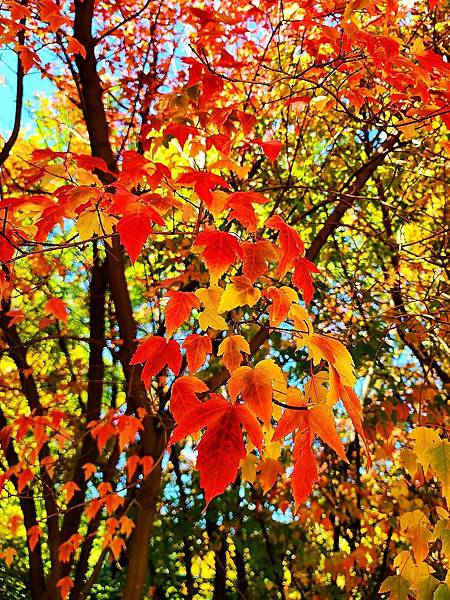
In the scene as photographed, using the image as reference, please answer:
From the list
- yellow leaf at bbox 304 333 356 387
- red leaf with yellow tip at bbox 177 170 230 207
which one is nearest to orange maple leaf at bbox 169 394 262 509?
yellow leaf at bbox 304 333 356 387

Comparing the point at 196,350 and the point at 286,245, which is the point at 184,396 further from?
the point at 286,245

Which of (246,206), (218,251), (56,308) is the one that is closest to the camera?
(218,251)

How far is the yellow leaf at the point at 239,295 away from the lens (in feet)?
5.53

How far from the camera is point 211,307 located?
70.3 inches

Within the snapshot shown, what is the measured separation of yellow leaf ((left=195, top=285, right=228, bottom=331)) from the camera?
1.77 m

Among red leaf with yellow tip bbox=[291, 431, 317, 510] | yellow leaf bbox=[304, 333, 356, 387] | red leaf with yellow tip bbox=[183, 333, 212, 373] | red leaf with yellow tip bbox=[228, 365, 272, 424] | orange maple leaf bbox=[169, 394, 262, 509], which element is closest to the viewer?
orange maple leaf bbox=[169, 394, 262, 509]

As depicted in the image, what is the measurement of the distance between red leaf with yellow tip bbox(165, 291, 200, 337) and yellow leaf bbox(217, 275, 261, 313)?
0.40 feet

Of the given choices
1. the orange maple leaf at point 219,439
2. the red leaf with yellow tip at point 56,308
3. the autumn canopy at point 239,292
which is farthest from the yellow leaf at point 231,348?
the red leaf with yellow tip at point 56,308

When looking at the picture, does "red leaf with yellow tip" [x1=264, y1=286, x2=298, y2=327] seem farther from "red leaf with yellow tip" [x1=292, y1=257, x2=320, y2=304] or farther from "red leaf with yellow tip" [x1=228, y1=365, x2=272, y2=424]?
"red leaf with yellow tip" [x1=228, y1=365, x2=272, y2=424]

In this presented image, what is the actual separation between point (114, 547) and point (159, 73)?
4.62m

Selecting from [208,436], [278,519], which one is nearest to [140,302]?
[278,519]

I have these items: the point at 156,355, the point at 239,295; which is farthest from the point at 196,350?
the point at 239,295

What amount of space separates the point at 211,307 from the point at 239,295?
112 mm

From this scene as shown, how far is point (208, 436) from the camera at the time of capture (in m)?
1.14
